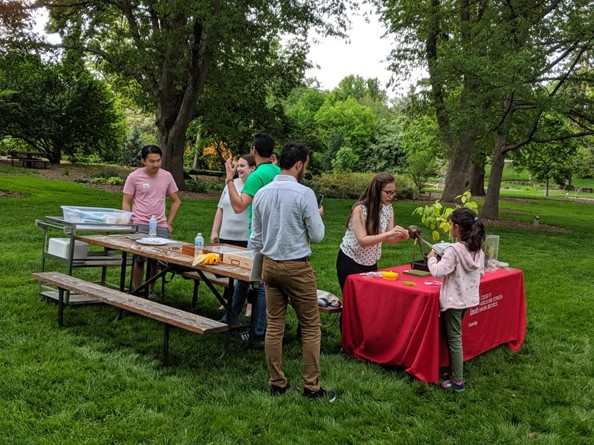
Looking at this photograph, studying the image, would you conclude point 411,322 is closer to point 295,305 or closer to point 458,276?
point 458,276

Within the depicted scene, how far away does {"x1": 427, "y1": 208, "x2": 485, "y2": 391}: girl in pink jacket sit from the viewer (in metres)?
4.17

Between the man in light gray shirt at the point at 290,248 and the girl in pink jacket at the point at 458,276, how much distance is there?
1052mm

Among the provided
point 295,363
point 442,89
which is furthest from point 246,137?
point 295,363

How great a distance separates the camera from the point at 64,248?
5969 mm

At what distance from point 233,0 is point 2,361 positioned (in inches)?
453

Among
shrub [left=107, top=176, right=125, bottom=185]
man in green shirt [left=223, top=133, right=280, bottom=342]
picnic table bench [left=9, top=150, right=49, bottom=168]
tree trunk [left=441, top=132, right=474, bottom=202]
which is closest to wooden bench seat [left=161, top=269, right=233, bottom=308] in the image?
man in green shirt [left=223, top=133, right=280, bottom=342]

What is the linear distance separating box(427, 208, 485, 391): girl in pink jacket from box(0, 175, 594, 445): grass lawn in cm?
30

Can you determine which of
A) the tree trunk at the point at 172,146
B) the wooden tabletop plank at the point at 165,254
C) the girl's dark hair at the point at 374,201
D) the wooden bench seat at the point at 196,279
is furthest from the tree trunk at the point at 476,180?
the wooden tabletop plank at the point at 165,254

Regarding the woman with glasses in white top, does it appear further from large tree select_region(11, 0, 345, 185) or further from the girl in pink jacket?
large tree select_region(11, 0, 345, 185)

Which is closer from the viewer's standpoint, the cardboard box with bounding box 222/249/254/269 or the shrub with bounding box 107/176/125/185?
the cardboard box with bounding box 222/249/254/269

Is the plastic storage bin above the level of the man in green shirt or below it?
below

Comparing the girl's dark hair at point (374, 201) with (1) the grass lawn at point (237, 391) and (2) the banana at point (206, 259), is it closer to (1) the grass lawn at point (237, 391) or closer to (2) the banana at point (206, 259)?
(1) the grass lawn at point (237, 391)

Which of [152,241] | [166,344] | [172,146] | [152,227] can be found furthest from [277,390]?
[172,146]

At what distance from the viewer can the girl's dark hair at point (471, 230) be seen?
4.18m
